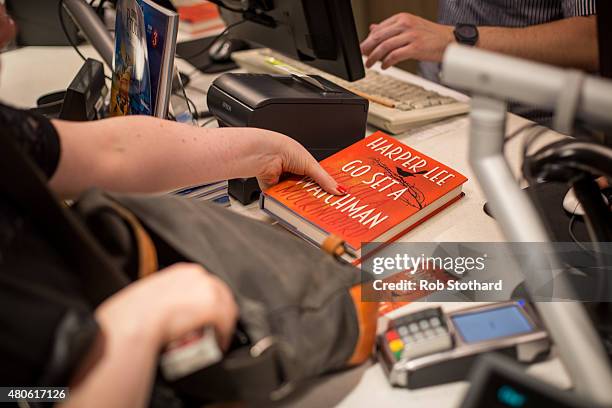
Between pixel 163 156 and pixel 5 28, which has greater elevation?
pixel 5 28

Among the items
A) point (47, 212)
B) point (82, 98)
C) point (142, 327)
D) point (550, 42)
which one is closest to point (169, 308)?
point (142, 327)

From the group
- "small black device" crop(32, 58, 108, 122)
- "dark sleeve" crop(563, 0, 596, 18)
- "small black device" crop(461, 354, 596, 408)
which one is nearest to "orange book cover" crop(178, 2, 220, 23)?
"small black device" crop(32, 58, 108, 122)

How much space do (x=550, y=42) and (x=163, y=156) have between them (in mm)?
1045

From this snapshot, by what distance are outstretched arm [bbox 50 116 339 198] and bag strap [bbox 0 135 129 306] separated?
16 centimetres

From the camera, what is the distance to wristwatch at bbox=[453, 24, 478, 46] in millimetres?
1411

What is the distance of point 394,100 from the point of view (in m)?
1.28

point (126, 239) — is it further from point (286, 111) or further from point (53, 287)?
point (286, 111)

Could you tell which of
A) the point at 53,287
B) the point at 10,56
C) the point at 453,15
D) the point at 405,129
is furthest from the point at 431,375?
the point at 10,56

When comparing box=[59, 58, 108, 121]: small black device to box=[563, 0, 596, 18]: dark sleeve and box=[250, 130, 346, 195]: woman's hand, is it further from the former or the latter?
box=[563, 0, 596, 18]: dark sleeve

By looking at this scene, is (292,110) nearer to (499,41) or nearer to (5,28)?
(5,28)

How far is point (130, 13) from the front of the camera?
3.61 feet

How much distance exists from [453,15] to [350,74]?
608 millimetres

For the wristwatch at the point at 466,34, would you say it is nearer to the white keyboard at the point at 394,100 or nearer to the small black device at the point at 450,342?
the white keyboard at the point at 394,100

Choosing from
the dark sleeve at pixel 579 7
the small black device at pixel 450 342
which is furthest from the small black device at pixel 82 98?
the dark sleeve at pixel 579 7
